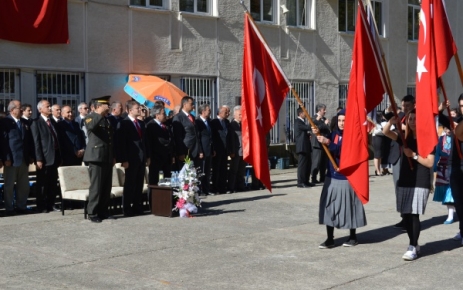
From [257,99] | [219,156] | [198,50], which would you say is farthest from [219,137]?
[257,99]

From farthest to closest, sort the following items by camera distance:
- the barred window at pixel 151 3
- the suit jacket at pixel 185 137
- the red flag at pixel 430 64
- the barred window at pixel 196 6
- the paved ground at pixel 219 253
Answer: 1. the barred window at pixel 196 6
2. the barred window at pixel 151 3
3. the suit jacket at pixel 185 137
4. the red flag at pixel 430 64
5. the paved ground at pixel 219 253

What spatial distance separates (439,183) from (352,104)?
387 cm

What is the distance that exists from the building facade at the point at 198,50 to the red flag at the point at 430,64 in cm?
1093

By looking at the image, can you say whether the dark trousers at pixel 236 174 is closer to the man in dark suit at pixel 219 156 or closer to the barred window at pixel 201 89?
the man in dark suit at pixel 219 156

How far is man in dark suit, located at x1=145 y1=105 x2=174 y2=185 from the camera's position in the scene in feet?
49.4

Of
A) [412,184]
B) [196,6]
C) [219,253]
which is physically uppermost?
[196,6]

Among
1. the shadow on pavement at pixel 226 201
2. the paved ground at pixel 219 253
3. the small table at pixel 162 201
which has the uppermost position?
the small table at pixel 162 201

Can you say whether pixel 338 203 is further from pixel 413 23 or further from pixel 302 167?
pixel 413 23

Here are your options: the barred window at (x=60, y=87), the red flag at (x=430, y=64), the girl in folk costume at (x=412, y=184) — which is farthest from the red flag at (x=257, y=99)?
the barred window at (x=60, y=87)

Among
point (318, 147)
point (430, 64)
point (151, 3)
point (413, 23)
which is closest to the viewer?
point (430, 64)

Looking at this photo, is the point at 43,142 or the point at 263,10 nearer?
the point at 43,142

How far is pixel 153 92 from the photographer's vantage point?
18.8m

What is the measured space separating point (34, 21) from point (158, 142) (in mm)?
5150

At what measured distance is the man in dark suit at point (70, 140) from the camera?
1463 cm
